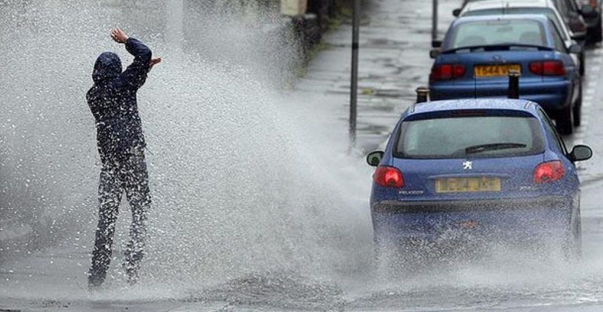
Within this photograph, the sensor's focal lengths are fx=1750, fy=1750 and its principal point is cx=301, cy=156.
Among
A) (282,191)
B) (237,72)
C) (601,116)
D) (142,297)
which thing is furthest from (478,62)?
(142,297)

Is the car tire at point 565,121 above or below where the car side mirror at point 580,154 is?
below

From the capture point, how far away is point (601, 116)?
83.8ft

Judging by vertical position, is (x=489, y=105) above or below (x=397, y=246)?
above

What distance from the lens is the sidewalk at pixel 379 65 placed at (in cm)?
2488

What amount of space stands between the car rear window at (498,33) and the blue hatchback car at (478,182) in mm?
9011

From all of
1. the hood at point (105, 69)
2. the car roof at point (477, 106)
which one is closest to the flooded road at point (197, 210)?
the car roof at point (477, 106)

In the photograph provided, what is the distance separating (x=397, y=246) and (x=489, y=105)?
161 cm

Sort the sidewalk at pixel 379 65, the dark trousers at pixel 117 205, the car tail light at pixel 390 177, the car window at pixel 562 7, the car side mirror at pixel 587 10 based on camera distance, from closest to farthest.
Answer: the dark trousers at pixel 117 205 < the car tail light at pixel 390 177 < the sidewalk at pixel 379 65 < the car window at pixel 562 7 < the car side mirror at pixel 587 10

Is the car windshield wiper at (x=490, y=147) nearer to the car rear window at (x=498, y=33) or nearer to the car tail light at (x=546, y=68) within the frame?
the car tail light at (x=546, y=68)

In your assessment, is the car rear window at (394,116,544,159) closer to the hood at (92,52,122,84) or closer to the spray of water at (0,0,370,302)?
the spray of water at (0,0,370,302)

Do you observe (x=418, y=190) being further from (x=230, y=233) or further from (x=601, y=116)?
(x=601, y=116)

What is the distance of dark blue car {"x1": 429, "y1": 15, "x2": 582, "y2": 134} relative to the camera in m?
22.3

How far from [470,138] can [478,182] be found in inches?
23.7

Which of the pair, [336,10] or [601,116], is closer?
[601,116]
